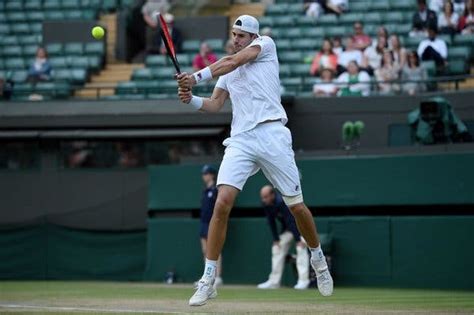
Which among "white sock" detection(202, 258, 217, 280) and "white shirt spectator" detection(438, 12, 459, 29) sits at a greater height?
"white shirt spectator" detection(438, 12, 459, 29)

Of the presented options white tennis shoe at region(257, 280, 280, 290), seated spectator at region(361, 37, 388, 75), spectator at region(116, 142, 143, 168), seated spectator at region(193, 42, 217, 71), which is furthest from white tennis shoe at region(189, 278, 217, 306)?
seated spectator at region(193, 42, 217, 71)

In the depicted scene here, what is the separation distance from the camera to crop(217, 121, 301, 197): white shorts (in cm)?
971

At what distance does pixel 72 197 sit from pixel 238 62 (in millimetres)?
13276

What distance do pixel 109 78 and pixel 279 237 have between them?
8060mm

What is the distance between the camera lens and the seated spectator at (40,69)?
23500 mm

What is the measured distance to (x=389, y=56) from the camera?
19906mm

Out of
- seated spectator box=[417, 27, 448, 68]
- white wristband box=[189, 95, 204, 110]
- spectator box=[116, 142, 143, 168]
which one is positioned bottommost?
spectator box=[116, 142, 143, 168]

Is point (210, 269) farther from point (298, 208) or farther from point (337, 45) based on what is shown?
point (337, 45)

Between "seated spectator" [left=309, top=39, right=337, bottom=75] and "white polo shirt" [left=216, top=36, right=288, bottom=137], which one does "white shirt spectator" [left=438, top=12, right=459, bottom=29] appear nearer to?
"seated spectator" [left=309, top=39, right=337, bottom=75]

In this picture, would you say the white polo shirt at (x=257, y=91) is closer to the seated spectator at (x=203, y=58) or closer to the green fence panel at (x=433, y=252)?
the green fence panel at (x=433, y=252)

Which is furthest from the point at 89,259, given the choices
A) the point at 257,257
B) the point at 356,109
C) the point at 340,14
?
the point at 340,14

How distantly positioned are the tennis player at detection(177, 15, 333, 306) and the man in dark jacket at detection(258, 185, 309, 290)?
7.03m

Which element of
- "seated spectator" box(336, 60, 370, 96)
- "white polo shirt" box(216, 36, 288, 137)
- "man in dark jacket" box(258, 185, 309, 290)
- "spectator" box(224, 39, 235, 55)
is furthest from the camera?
"spectator" box(224, 39, 235, 55)

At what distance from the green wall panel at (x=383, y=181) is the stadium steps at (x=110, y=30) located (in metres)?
7.82
